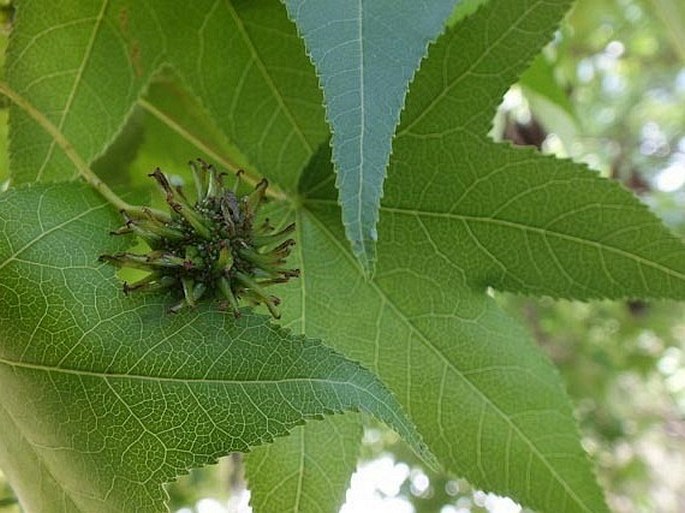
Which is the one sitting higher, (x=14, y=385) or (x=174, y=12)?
(x=174, y=12)

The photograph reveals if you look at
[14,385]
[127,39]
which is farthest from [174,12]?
[14,385]

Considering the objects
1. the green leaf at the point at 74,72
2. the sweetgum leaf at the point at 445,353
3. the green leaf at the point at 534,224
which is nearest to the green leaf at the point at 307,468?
the sweetgum leaf at the point at 445,353

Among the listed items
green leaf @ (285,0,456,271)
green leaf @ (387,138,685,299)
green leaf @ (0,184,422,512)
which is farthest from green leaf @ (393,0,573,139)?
green leaf @ (0,184,422,512)

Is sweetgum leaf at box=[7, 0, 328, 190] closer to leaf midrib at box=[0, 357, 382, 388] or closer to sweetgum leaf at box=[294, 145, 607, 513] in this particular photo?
sweetgum leaf at box=[294, 145, 607, 513]

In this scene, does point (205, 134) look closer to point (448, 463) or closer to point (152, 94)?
point (152, 94)

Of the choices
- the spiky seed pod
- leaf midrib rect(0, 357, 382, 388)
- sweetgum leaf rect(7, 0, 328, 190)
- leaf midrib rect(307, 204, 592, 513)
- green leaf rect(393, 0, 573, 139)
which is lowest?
leaf midrib rect(0, 357, 382, 388)
